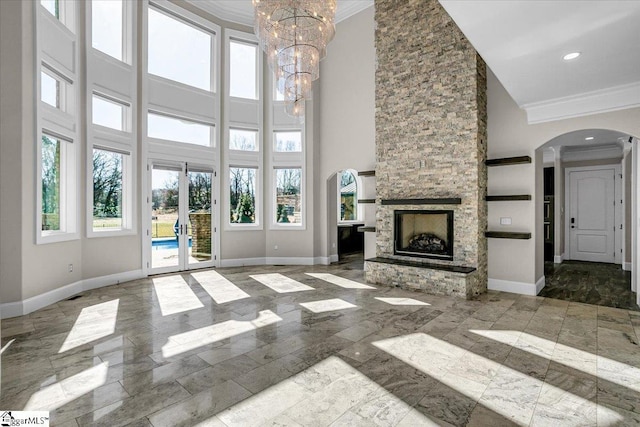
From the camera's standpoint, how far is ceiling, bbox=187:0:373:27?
755 cm

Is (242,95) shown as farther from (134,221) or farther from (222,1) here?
(134,221)

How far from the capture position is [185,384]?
2.64 metres

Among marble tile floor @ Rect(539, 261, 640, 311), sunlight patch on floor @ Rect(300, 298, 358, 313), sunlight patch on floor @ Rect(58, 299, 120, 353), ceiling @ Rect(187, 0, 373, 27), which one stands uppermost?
ceiling @ Rect(187, 0, 373, 27)

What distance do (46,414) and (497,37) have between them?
482cm

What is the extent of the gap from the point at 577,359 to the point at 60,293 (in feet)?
22.0

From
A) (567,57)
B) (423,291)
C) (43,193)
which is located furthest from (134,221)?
(567,57)

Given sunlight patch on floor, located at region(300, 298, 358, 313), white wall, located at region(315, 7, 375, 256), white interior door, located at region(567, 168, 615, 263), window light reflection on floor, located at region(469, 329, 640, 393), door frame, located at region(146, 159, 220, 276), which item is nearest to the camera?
window light reflection on floor, located at region(469, 329, 640, 393)

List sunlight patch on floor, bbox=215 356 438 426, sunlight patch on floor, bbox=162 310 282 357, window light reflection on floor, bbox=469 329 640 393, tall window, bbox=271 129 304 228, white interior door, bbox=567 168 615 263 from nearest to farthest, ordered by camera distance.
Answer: sunlight patch on floor, bbox=215 356 438 426, window light reflection on floor, bbox=469 329 640 393, sunlight patch on floor, bbox=162 310 282 357, white interior door, bbox=567 168 615 263, tall window, bbox=271 129 304 228

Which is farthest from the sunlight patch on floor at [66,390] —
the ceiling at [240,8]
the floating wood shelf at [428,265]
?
the ceiling at [240,8]

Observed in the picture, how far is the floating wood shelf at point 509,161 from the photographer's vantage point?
527 cm

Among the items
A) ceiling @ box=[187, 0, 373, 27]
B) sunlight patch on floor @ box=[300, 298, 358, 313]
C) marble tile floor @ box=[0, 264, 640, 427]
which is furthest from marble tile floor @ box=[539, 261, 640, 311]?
ceiling @ box=[187, 0, 373, 27]

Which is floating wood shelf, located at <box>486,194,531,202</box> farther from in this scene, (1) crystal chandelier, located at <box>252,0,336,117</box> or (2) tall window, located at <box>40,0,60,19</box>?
(2) tall window, located at <box>40,0,60,19</box>

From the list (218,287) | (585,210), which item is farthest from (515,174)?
(218,287)

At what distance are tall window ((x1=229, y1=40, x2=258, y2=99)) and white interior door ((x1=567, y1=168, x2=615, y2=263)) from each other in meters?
8.57
